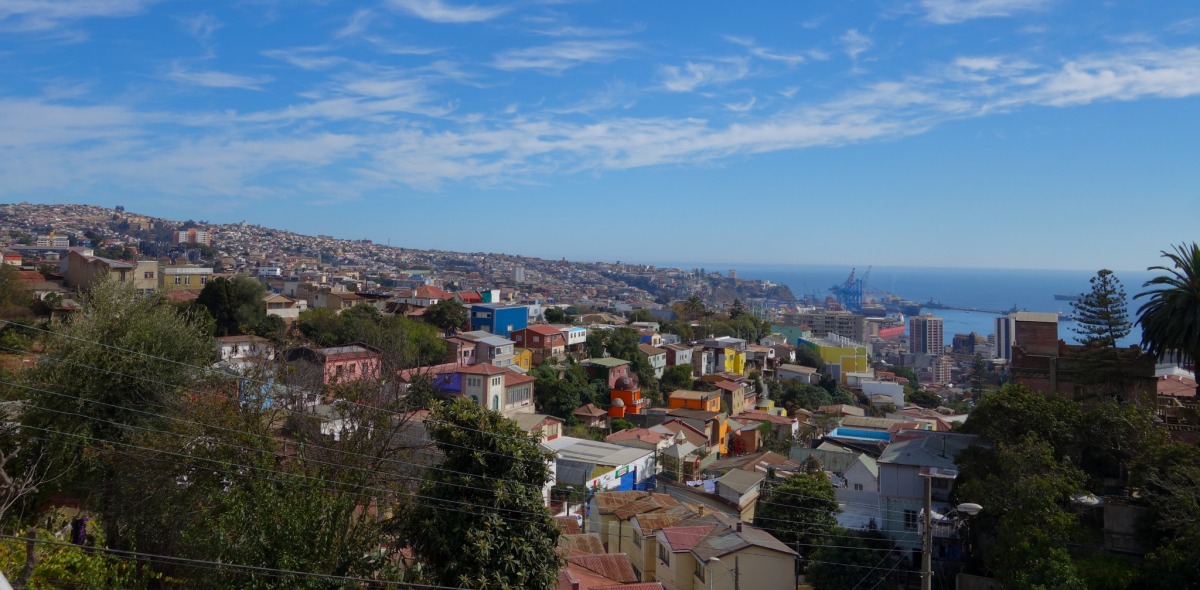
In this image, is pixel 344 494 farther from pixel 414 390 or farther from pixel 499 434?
pixel 414 390

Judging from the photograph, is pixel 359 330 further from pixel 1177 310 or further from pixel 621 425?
pixel 1177 310

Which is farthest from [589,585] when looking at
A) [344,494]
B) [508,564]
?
[344,494]

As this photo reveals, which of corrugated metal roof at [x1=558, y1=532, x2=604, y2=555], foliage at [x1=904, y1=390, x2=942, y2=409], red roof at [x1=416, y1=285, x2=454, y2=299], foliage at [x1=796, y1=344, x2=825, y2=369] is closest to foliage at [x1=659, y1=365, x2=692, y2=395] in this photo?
red roof at [x1=416, y1=285, x2=454, y2=299]

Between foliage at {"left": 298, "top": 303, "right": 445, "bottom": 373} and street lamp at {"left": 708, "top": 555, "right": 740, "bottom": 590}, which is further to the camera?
foliage at {"left": 298, "top": 303, "right": 445, "bottom": 373}

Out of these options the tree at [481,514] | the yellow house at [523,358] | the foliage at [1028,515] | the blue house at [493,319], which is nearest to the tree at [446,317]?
the blue house at [493,319]

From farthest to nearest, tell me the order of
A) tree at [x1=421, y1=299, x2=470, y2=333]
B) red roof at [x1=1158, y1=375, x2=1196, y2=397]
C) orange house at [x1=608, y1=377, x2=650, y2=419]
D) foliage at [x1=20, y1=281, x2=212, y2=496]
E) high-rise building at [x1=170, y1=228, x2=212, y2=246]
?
high-rise building at [x1=170, y1=228, x2=212, y2=246] < tree at [x1=421, y1=299, x2=470, y2=333] < orange house at [x1=608, y1=377, x2=650, y2=419] < red roof at [x1=1158, y1=375, x2=1196, y2=397] < foliage at [x1=20, y1=281, x2=212, y2=496]

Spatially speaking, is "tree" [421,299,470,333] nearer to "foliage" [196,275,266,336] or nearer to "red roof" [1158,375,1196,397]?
"foliage" [196,275,266,336]

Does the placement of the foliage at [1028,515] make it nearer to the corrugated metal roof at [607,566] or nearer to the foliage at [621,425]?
the corrugated metal roof at [607,566]
